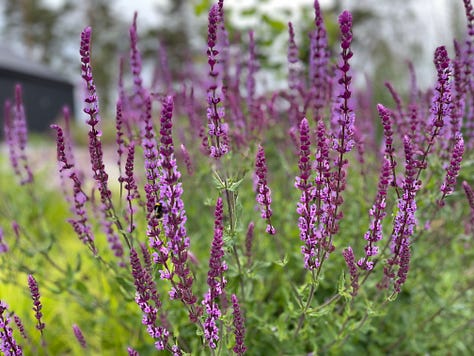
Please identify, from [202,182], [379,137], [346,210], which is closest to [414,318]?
[346,210]

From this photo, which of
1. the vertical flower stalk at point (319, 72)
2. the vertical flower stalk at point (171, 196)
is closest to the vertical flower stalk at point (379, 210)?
the vertical flower stalk at point (171, 196)

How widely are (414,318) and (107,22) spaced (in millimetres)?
49265

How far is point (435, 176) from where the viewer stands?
2.96m

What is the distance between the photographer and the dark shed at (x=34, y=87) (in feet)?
102

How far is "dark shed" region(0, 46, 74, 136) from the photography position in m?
31.2

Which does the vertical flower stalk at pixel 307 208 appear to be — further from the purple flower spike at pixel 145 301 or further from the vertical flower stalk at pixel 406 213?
the purple flower spike at pixel 145 301

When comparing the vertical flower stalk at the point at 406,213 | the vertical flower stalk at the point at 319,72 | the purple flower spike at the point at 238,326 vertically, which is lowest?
the purple flower spike at the point at 238,326

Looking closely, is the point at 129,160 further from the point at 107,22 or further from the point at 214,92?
the point at 107,22

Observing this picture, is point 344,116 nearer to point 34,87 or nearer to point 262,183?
point 262,183

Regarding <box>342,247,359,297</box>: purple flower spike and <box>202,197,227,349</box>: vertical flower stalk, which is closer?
<box>202,197,227,349</box>: vertical flower stalk

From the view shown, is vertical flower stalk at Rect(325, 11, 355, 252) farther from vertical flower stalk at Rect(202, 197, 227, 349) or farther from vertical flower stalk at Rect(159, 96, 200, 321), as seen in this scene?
vertical flower stalk at Rect(159, 96, 200, 321)

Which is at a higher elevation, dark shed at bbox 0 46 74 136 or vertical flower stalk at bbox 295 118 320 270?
dark shed at bbox 0 46 74 136

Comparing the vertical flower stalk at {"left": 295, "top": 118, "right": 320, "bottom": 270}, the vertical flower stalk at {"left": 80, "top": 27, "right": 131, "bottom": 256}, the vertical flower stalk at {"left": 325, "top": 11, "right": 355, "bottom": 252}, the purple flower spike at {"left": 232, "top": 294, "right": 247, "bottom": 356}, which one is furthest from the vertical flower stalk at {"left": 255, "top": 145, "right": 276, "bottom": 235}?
the vertical flower stalk at {"left": 80, "top": 27, "right": 131, "bottom": 256}

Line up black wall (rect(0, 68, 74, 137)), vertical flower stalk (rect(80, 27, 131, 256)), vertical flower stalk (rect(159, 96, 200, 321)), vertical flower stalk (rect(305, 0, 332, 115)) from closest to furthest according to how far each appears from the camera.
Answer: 1. vertical flower stalk (rect(159, 96, 200, 321))
2. vertical flower stalk (rect(80, 27, 131, 256))
3. vertical flower stalk (rect(305, 0, 332, 115))
4. black wall (rect(0, 68, 74, 137))
